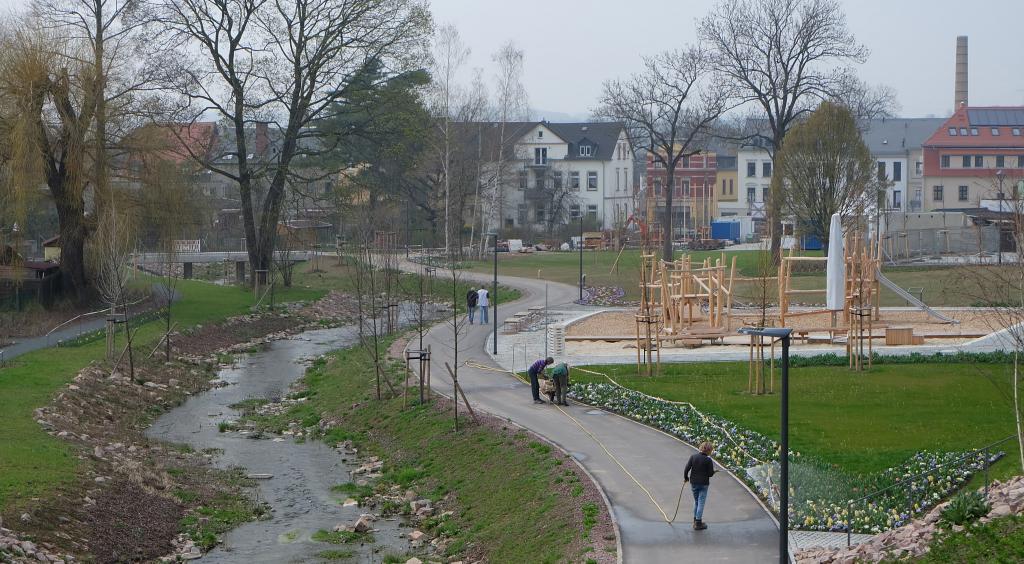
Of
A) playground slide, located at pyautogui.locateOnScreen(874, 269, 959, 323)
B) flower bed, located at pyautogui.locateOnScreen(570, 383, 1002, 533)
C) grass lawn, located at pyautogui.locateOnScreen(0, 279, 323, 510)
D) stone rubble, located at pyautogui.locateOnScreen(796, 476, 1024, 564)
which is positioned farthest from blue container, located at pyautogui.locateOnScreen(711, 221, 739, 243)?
stone rubble, located at pyautogui.locateOnScreen(796, 476, 1024, 564)

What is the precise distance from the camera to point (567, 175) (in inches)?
3935

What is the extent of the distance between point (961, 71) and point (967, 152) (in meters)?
21.2

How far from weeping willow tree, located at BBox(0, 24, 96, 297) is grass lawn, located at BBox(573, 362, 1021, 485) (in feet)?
75.7

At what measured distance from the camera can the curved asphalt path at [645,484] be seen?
16.8 metres

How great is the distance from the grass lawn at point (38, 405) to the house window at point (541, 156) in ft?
176

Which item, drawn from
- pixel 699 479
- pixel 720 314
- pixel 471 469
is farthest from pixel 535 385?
pixel 699 479

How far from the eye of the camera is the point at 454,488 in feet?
77.8

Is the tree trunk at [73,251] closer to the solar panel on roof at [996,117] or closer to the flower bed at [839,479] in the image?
the flower bed at [839,479]

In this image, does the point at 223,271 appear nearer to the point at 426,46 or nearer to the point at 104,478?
the point at 426,46

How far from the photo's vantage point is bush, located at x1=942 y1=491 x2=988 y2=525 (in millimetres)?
16062

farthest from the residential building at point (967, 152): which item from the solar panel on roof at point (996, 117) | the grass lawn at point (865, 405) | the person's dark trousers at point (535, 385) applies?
the person's dark trousers at point (535, 385)

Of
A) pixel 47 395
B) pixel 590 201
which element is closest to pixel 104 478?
pixel 47 395

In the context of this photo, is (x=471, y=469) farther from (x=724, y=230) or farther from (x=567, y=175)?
(x=567, y=175)

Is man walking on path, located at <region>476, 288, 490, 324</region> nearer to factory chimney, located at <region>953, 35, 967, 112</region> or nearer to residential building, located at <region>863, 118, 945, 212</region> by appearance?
residential building, located at <region>863, 118, 945, 212</region>
